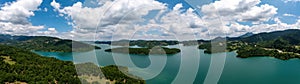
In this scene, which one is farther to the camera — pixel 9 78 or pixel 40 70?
pixel 40 70

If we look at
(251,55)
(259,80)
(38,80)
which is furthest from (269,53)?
(38,80)

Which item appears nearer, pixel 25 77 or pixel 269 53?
pixel 25 77

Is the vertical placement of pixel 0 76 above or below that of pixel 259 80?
above

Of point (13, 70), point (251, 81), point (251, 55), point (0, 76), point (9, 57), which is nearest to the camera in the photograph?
point (0, 76)

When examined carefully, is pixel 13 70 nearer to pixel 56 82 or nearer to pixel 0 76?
pixel 0 76

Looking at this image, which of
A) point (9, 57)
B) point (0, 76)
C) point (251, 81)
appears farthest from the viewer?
point (9, 57)

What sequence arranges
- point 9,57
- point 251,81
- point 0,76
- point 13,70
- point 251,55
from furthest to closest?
point 251,55
point 9,57
point 251,81
point 13,70
point 0,76

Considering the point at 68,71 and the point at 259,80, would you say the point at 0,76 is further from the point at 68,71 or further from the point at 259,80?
the point at 259,80

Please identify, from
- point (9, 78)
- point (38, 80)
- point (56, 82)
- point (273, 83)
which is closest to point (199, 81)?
point (273, 83)
